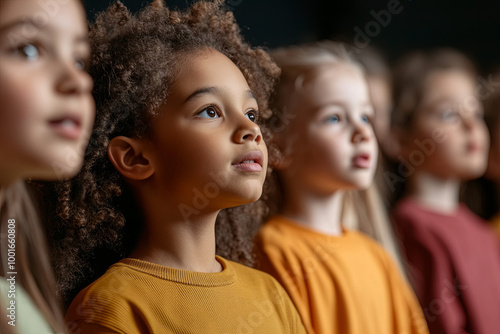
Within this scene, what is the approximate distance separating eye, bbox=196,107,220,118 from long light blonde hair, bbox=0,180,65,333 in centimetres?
28

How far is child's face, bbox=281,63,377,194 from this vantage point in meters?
1.36

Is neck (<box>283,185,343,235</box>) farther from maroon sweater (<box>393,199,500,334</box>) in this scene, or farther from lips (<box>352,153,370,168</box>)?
maroon sweater (<box>393,199,500,334</box>)

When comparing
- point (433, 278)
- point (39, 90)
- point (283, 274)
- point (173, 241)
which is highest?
point (39, 90)

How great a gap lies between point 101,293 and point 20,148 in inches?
9.5

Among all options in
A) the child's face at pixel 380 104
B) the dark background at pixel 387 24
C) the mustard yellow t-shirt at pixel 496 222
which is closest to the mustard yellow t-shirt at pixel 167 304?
the dark background at pixel 387 24

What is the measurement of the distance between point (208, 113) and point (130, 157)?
0.14m

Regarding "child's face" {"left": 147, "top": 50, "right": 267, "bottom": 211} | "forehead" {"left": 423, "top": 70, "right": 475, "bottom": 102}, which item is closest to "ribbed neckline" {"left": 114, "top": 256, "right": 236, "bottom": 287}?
"child's face" {"left": 147, "top": 50, "right": 267, "bottom": 211}

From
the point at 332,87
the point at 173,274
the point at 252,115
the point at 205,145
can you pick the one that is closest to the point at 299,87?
the point at 332,87

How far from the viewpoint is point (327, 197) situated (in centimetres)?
140

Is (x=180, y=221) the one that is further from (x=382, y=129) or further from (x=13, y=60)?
(x=382, y=129)

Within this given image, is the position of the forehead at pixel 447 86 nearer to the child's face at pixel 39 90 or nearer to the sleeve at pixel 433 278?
the sleeve at pixel 433 278

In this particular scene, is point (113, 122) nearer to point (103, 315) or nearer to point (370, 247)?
point (103, 315)

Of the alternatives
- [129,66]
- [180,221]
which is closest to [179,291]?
[180,221]

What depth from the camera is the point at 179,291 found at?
98 centimetres
